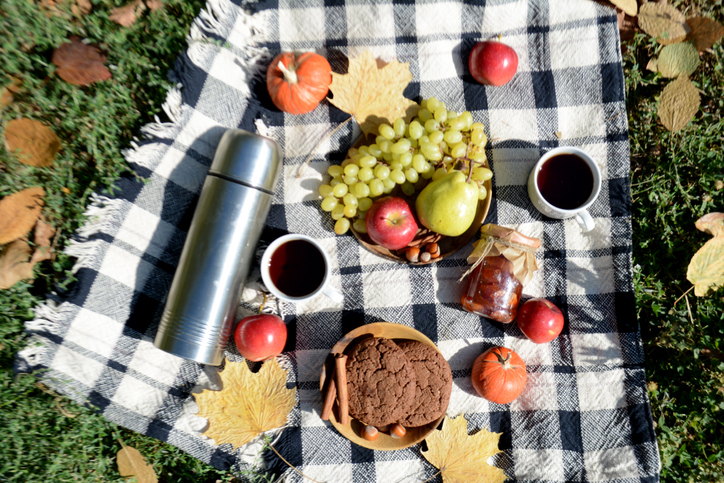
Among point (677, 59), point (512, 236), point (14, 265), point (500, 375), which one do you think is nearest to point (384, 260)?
point (512, 236)

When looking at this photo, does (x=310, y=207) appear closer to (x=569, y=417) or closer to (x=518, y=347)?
(x=518, y=347)

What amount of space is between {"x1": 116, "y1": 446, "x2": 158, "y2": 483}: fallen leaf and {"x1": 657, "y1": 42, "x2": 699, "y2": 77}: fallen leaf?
8.64 feet

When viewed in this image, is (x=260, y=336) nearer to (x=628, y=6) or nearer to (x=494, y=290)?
(x=494, y=290)

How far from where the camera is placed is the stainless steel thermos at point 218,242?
154cm

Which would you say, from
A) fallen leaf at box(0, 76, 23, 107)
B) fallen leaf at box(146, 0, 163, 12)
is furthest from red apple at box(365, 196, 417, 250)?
fallen leaf at box(0, 76, 23, 107)

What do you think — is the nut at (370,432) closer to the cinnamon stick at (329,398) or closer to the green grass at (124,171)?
the cinnamon stick at (329,398)

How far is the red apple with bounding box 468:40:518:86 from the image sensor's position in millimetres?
1674

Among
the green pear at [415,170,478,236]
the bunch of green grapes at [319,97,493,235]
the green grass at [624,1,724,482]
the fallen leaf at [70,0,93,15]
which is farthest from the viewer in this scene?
the green grass at [624,1,724,482]

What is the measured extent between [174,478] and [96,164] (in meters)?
1.27

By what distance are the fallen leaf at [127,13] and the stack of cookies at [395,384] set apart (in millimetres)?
1520

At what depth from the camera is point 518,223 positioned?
69.1 inches

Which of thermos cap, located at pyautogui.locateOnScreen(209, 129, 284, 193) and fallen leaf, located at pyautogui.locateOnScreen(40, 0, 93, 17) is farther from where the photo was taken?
fallen leaf, located at pyautogui.locateOnScreen(40, 0, 93, 17)

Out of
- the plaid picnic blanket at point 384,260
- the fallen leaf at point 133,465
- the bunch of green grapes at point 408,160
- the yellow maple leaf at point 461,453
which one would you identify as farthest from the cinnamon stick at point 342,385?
the fallen leaf at point 133,465

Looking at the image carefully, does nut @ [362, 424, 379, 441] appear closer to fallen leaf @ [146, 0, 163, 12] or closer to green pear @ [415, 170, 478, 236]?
green pear @ [415, 170, 478, 236]
